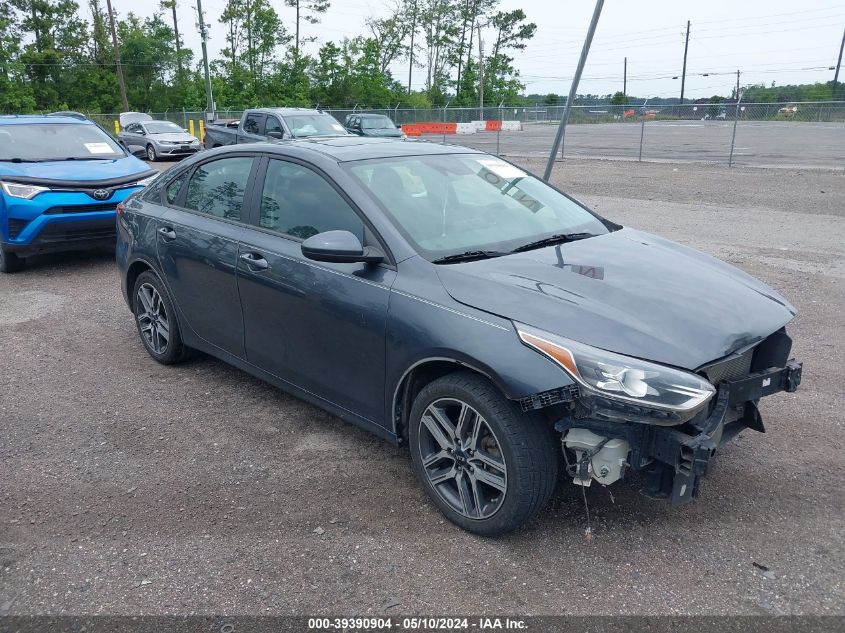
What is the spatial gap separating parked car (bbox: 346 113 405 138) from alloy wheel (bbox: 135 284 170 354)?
1901cm

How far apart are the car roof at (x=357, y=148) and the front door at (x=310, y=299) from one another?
0.15 meters

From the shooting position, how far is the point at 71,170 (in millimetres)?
8180

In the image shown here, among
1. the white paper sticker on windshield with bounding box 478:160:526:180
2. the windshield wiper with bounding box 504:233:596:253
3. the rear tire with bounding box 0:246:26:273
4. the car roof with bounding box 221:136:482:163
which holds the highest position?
the car roof with bounding box 221:136:482:163

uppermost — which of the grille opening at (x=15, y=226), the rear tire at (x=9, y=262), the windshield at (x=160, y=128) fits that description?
the windshield at (x=160, y=128)

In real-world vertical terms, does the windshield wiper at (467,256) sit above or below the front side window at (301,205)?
below

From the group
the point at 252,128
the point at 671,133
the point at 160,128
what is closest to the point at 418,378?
the point at 252,128

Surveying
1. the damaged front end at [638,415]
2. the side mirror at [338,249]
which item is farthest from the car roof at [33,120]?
the damaged front end at [638,415]

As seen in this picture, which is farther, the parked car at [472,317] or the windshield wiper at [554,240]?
the windshield wiper at [554,240]

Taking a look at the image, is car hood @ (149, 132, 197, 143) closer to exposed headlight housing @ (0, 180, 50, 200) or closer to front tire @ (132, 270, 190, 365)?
exposed headlight housing @ (0, 180, 50, 200)

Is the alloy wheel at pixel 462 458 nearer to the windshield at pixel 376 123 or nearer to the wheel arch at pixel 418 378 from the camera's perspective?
the wheel arch at pixel 418 378

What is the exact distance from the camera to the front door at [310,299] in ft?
11.4

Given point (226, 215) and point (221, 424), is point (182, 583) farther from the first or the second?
point (226, 215)

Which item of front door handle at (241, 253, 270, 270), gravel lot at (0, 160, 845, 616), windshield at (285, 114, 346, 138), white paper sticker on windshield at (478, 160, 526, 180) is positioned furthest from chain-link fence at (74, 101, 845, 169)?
front door handle at (241, 253, 270, 270)

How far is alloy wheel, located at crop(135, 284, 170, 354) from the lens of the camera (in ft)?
16.9
